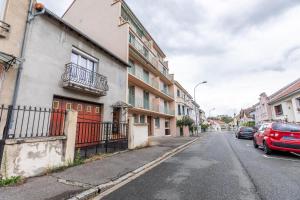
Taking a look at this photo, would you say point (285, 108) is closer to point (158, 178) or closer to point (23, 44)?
point (158, 178)

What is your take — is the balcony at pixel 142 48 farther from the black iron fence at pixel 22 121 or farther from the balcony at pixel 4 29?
the black iron fence at pixel 22 121

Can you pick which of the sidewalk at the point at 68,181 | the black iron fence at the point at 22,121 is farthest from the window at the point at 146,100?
the sidewalk at the point at 68,181

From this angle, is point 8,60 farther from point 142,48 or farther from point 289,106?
point 289,106

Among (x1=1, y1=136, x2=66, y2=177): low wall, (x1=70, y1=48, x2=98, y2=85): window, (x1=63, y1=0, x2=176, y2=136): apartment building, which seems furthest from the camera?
(x1=63, y1=0, x2=176, y2=136): apartment building

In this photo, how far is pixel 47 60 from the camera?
7.95 metres

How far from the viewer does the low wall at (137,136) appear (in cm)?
990

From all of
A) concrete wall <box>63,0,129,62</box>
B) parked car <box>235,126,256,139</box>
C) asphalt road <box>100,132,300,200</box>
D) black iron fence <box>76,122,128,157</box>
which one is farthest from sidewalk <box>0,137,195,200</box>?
parked car <box>235,126,256,139</box>

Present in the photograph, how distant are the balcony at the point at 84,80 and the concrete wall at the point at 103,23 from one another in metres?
4.91

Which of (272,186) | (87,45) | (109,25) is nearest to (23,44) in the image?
(87,45)

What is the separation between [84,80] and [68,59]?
4.50ft

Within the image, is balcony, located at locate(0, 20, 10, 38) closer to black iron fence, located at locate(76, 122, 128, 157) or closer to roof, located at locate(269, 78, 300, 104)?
black iron fence, located at locate(76, 122, 128, 157)

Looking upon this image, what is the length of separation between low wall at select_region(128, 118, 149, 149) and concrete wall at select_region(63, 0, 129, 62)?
6.94 meters

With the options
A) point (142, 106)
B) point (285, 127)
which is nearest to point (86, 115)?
point (142, 106)

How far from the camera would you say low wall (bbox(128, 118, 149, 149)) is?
9.90 m
